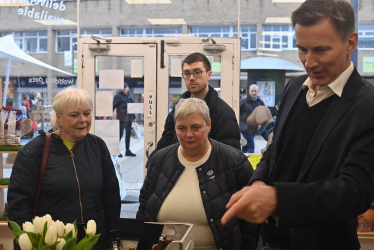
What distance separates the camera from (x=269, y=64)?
846cm

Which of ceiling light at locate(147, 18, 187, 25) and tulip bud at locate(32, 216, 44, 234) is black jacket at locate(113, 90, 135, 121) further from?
tulip bud at locate(32, 216, 44, 234)

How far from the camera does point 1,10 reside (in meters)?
7.12

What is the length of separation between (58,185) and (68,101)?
55cm

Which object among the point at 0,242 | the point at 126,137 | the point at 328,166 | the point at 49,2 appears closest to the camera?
the point at 328,166

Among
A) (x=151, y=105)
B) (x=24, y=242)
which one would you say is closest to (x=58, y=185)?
(x=24, y=242)

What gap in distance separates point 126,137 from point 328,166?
4.95m

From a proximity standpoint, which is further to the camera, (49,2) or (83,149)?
(49,2)

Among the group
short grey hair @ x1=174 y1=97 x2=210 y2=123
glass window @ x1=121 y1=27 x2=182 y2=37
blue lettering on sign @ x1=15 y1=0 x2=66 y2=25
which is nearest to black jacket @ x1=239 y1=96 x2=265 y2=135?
glass window @ x1=121 y1=27 x2=182 y2=37

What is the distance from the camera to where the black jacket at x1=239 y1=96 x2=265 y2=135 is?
25.1 feet

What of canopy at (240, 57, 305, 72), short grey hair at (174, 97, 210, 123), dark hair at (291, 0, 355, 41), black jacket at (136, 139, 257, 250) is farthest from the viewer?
canopy at (240, 57, 305, 72)

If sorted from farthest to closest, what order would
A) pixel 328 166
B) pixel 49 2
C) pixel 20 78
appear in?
pixel 20 78, pixel 49 2, pixel 328 166

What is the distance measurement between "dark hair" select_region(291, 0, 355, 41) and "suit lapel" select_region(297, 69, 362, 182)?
0.15m

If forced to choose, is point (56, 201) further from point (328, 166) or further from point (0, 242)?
point (0, 242)

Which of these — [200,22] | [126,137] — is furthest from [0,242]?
[200,22]
